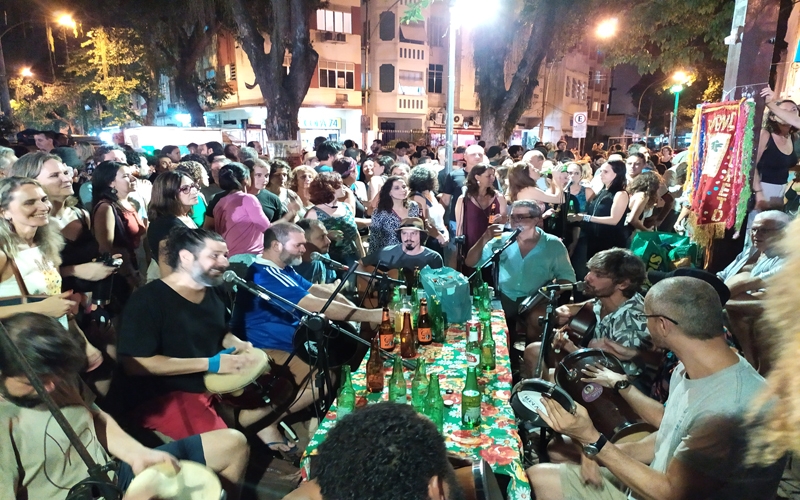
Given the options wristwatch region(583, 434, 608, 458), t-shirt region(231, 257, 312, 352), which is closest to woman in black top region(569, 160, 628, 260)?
t-shirt region(231, 257, 312, 352)

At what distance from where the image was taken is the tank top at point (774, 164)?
15.4ft

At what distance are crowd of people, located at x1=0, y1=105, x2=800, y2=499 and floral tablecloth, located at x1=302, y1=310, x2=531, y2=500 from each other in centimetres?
29

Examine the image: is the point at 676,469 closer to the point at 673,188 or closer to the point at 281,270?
the point at 281,270

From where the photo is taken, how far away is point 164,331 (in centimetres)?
274

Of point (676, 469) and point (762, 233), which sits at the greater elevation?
point (762, 233)

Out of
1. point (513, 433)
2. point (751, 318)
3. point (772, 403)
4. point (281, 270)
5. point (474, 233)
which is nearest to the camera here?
point (772, 403)

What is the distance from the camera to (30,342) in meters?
1.97

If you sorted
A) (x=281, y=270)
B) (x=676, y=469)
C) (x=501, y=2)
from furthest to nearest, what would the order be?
(x=501, y=2) < (x=281, y=270) < (x=676, y=469)

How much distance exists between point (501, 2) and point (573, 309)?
15.1 meters

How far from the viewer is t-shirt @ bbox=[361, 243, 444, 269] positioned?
4410 mm

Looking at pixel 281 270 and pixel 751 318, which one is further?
pixel 281 270

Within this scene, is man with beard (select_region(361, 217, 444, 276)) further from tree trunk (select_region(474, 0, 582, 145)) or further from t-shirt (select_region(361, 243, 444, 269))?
tree trunk (select_region(474, 0, 582, 145))

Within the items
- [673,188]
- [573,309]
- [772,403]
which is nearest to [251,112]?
[673,188]

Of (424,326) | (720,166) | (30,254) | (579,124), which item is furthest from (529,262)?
(579,124)
